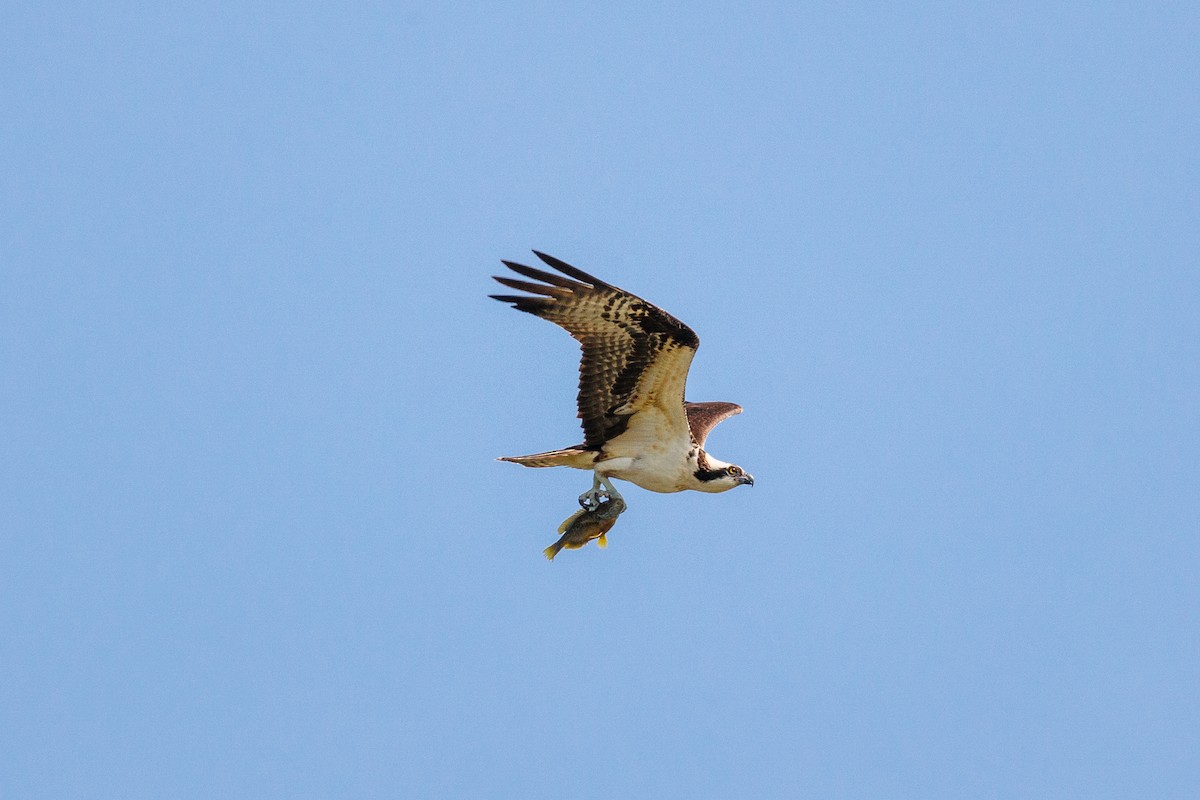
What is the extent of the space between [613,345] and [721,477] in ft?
6.33

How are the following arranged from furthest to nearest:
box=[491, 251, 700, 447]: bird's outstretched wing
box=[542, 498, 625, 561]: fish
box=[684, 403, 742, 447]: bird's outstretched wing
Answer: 1. box=[684, 403, 742, 447]: bird's outstretched wing
2. box=[542, 498, 625, 561]: fish
3. box=[491, 251, 700, 447]: bird's outstretched wing

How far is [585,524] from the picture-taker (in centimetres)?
1582

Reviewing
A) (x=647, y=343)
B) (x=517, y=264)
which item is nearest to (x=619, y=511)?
(x=647, y=343)

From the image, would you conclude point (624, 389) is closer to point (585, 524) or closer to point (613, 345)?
point (613, 345)

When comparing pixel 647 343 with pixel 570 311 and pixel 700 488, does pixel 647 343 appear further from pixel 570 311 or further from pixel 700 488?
pixel 700 488

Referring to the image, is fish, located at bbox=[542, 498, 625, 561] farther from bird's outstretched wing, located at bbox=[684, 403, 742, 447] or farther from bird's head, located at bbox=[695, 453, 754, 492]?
bird's outstretched wing, located at bbox=[684, 403, 742, 447]

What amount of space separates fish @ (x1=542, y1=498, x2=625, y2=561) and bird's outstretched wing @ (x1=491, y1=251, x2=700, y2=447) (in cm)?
66

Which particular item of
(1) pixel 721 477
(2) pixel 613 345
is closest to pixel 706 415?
(1) pixel 721 477

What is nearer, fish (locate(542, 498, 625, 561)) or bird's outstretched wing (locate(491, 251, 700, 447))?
bird's outstretched wing (locate(491, 251, 700, 447))

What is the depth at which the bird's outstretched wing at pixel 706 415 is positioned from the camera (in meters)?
17.8

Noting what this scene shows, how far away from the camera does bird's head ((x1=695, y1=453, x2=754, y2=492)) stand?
15992 millimetres

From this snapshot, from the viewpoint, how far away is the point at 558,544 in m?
15.9

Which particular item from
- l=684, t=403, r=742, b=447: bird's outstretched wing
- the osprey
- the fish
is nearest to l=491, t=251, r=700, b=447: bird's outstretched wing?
the osprey

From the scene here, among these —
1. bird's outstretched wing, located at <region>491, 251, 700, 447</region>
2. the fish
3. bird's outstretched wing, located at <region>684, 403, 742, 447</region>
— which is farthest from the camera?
bird's outstretched wing, located at <region>684, 403, 742, 447</region>
